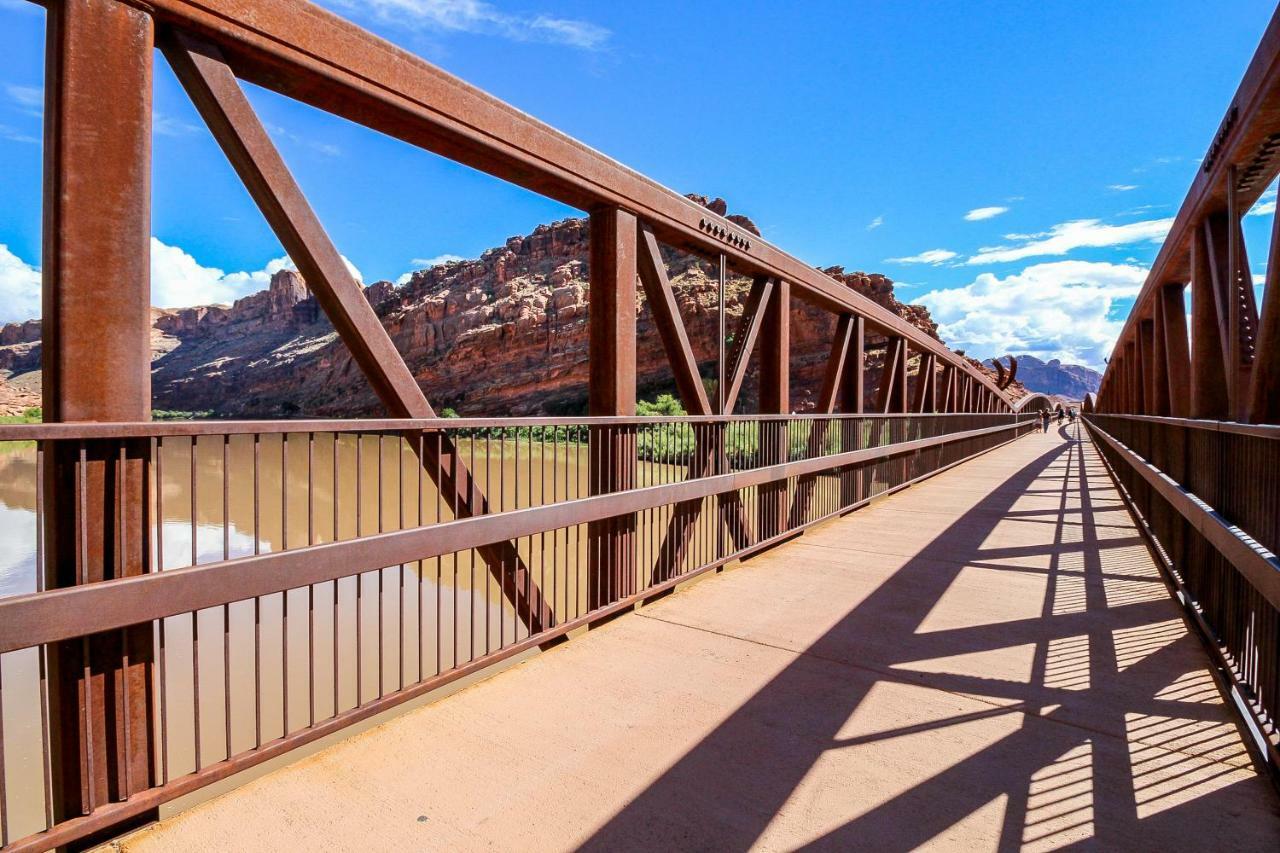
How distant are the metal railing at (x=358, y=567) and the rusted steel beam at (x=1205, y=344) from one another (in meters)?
3.55

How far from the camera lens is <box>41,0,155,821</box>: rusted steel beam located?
2240mm

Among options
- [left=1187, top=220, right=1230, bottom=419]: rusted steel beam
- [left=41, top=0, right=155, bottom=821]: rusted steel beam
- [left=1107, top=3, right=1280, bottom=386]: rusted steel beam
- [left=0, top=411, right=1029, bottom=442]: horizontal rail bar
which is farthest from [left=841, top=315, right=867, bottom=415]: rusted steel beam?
[left=41, top=0, right=155, bottom=821]: rusted steel beam

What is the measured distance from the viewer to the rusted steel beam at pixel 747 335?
628cm

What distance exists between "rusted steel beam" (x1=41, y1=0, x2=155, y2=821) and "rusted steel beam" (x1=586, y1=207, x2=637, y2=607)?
8.92 feet

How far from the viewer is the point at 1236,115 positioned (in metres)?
4.83

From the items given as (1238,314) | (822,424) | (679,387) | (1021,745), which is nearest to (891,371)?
(822,424)

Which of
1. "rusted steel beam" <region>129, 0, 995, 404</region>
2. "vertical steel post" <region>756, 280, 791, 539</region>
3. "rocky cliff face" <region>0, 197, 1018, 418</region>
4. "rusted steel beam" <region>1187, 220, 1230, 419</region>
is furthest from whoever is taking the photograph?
"rocky cliff face" <region>0, 197, 1018, 418</region>

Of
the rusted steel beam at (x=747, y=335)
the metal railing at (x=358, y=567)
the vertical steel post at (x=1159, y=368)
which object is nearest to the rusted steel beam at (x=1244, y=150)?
the vertical steel post at (x=1159, y=368)

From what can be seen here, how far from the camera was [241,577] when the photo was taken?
2506 millimetres

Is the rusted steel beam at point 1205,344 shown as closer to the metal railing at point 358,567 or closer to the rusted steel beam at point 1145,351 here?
the metal railing at point 358,567

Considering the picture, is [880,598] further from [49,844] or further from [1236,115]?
[49,844]

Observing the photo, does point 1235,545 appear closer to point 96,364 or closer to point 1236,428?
point 1236,428

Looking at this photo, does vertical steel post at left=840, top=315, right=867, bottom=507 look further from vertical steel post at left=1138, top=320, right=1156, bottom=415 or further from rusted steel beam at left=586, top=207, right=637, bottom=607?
vertical steel post at left=1138, top=320, right=1156, bottom=415

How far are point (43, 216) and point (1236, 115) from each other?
22.4 feet
